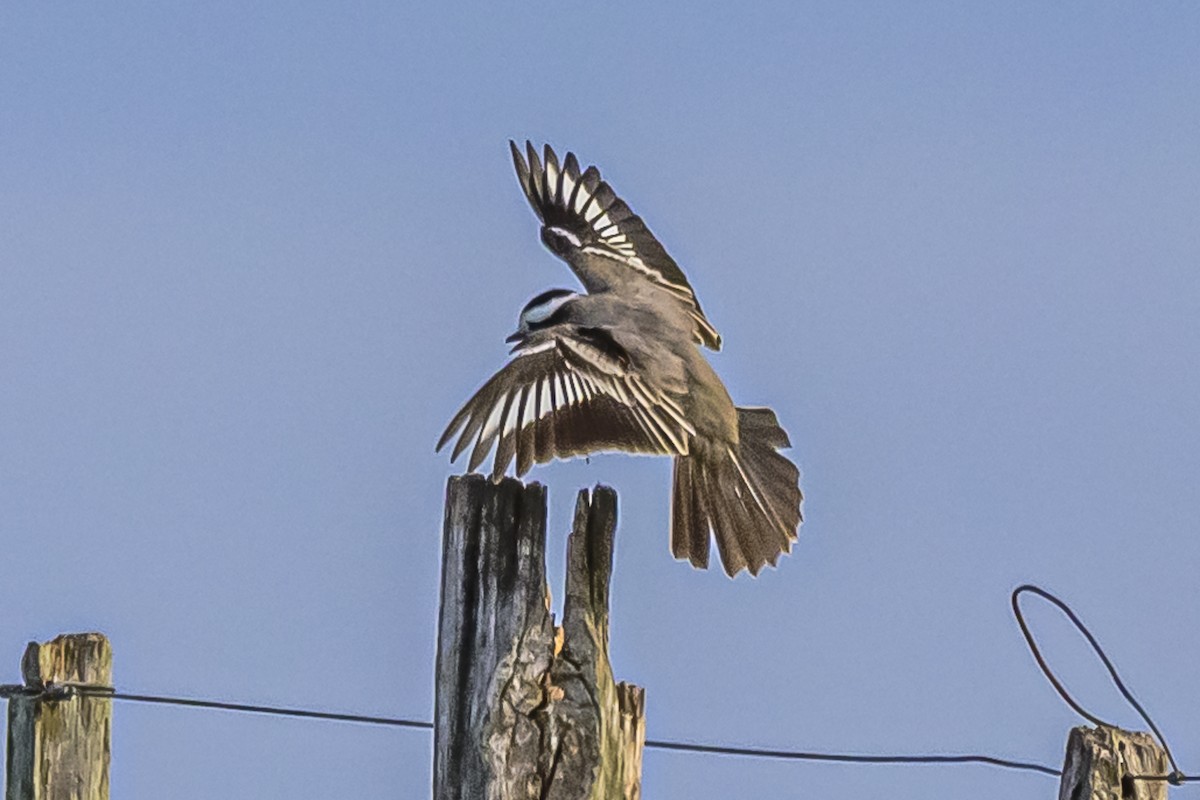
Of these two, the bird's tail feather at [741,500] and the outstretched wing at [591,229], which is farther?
the outstretched wing at [591,229]

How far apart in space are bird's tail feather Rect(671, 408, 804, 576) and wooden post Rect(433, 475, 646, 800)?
457 cm

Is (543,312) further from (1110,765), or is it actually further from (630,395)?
(1110,765)

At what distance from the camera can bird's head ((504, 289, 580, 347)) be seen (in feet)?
27.4

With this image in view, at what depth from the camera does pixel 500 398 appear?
24.0ft

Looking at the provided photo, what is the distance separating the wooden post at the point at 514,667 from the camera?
15.6 feet

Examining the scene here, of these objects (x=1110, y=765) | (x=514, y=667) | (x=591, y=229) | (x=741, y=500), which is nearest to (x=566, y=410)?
(x=741, y=500)

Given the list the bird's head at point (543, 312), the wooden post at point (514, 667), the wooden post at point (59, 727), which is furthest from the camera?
the bird's head at point (543, 312)

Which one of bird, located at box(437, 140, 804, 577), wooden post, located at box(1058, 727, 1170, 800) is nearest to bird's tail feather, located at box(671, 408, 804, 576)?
bird, located at box(437, 140, 804, 577)

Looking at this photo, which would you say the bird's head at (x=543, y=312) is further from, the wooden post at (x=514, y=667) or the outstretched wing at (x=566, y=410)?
the wooden post at (x=514, y=667)

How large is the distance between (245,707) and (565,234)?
5834mm

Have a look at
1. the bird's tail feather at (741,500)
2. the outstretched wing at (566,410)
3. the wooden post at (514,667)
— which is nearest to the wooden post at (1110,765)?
the wooden post at (514,667)

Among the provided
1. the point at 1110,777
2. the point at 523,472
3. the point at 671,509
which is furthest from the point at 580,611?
the point at 671,509

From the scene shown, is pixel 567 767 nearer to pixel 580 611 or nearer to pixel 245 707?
pixel 580 611

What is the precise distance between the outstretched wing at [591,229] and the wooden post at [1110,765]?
5.41 meters
